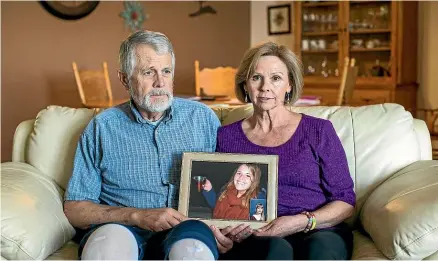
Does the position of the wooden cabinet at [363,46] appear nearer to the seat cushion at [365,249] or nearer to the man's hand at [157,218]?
the seat cushion at [365,249]

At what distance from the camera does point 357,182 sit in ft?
6.76

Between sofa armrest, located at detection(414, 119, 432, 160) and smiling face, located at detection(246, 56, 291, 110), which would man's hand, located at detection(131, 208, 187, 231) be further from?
sofa armrest, located at detection(414, 119, 432, 160)

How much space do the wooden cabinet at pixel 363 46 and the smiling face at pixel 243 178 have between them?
11.0 feet

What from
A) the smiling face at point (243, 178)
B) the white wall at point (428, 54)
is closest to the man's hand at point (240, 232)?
the smiling face at point (243, 178)

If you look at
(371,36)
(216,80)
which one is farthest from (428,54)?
(216,80)

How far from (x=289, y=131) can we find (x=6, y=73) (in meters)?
3.25

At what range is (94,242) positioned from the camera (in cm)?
157

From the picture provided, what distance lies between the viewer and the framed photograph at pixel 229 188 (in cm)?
179

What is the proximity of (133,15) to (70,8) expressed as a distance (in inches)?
28.2

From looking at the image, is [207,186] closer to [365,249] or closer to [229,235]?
[229,235]

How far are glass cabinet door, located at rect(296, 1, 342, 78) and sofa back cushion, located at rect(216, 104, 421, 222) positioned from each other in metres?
3.71


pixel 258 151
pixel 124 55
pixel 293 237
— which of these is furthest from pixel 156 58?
pixel 293 237

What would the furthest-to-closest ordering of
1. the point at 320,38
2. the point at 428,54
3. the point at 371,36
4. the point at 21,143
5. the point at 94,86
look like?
the point at 320,38
the point at 371,36
the point at 428,54
the point at 94,86
the point at 21,143

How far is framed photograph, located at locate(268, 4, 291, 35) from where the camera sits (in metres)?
6.27
